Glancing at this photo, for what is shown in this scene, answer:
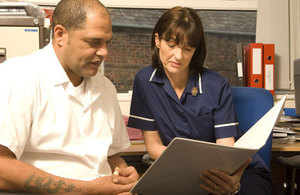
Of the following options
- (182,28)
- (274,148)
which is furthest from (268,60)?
(182,28)

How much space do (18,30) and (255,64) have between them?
1.67 m

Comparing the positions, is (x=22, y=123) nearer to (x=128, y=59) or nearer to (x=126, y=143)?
(x=126, y=143)

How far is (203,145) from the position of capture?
3.04ft

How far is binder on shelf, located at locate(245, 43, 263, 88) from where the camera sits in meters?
2.67

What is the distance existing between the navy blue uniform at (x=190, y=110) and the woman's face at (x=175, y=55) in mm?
98

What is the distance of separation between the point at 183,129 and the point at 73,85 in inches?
22.6

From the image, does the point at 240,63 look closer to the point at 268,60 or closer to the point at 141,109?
the point at 268,60

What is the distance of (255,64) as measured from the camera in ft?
8.74

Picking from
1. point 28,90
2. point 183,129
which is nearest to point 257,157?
Result: point 183,129

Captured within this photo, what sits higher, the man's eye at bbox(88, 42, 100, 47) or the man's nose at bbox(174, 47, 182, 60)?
the man's eye at bbox(88, 42, 100, 47)

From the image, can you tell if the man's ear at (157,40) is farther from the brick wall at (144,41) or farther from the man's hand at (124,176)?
the brick wall at (144,41)

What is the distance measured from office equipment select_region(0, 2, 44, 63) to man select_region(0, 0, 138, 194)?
637mm

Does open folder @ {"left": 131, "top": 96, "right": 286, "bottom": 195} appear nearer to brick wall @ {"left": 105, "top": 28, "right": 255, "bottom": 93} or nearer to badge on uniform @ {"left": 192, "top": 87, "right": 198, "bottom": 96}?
badge on uniform @ {"left": 192, "top": 87, "right": 198, "bottom": 96}

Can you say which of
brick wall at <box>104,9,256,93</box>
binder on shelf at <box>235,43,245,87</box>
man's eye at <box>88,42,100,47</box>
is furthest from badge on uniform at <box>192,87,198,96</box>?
brick wall at <box>104,9,256,93</box>
